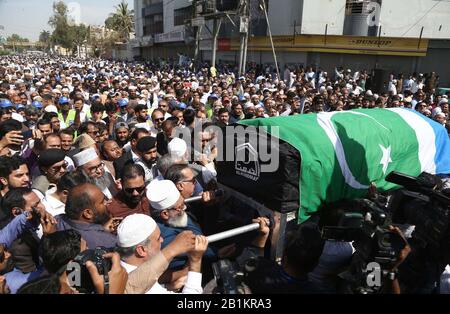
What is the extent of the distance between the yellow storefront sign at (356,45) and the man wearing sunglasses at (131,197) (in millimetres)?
20992

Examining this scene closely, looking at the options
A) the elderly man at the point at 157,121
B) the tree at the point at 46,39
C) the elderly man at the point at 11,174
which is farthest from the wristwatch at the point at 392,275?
the tree at the point at 46,39

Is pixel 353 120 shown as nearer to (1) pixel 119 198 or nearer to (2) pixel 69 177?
A: (1) pixel 119 198

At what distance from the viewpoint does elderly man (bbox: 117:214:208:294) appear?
200 cm

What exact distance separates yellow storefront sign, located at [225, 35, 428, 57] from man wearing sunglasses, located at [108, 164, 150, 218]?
20992mm

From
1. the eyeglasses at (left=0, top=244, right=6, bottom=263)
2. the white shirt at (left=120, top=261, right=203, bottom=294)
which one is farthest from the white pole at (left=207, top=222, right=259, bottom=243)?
the eyeglasses at (left=0, top=244, right=6, bottom=263)

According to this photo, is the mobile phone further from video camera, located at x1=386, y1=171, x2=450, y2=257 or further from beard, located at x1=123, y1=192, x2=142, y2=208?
video camera, located at x1=386, y1=171, x2=450, y2=257

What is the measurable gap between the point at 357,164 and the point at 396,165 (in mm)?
528

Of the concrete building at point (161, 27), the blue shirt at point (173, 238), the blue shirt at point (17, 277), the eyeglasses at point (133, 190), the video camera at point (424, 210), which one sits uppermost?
the concrete building at point (161, 27)

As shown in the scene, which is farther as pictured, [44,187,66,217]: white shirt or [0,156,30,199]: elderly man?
[0,156,30,199]: elderly man

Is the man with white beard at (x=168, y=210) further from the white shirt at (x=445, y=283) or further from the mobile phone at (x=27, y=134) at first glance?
the mobile phone at (x=27, y=134)

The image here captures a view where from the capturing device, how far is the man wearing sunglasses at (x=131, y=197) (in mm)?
2928

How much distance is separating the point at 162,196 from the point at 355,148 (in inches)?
61.6

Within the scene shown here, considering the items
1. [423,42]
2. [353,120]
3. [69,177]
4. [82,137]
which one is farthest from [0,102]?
[423,42]

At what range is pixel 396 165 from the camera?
3.03 metres
